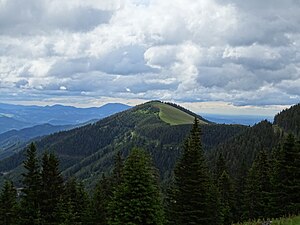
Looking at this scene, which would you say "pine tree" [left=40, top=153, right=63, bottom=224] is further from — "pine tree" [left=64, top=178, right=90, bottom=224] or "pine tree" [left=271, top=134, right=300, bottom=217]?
"pine tree" [left=271, top=134, right=300, bottom=217]

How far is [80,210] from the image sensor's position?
4859 cm

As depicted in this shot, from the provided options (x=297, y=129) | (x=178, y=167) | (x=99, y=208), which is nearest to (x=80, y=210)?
(x=99, y=208)

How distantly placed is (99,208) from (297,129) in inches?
6427

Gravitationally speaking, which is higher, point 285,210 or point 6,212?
point 285,210

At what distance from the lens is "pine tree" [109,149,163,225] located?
2673cm

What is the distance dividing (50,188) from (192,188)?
10.7 metres

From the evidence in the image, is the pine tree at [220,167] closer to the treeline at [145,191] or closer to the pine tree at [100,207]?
the pine tree at [100,207]

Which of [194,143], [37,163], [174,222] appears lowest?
[174,222]

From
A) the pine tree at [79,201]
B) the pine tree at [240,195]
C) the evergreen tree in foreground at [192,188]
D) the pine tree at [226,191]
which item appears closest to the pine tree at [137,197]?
the evergreen tree in foreground at [192,188]

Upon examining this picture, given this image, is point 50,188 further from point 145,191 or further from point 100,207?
point 100,207

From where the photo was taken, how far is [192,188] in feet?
97.2

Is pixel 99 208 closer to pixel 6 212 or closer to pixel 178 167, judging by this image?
pixel 6 212

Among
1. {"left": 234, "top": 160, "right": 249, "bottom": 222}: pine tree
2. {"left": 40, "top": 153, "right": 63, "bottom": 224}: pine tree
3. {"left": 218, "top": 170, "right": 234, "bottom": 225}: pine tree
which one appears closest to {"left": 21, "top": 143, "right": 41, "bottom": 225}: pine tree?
{"left": 40, "top": 153, "right": 63, "bottom": 224}: pine tree

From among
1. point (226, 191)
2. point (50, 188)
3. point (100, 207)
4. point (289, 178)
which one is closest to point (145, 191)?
point (50, 188)
